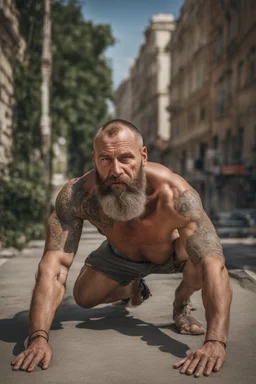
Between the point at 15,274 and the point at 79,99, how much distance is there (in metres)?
18.4

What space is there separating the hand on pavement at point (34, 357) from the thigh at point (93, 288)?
1013 millimetres

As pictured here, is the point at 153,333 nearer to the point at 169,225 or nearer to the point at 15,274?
the point at 169,225

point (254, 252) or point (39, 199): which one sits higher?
point (39, 199)

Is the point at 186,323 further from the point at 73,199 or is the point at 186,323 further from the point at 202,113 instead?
the point at 202,113

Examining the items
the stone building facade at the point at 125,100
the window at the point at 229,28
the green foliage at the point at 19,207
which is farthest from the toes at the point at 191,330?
the stone building facade at the point at 125,100

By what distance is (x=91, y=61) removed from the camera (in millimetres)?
26125

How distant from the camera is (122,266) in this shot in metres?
4.22

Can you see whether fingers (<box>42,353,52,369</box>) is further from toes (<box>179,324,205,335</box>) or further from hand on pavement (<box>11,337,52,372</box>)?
toes (<box>179,324,205,335</box>)

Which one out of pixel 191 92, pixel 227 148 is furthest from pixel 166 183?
pixel 191 92

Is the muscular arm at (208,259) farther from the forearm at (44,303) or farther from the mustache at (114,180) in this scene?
the forearm at (44,303)

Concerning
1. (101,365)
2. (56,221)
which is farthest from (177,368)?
(56,221)

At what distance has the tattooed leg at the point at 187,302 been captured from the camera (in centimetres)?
390

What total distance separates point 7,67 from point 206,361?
49.2 ft

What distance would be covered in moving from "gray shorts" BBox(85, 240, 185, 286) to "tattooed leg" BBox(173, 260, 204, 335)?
0.19 m
